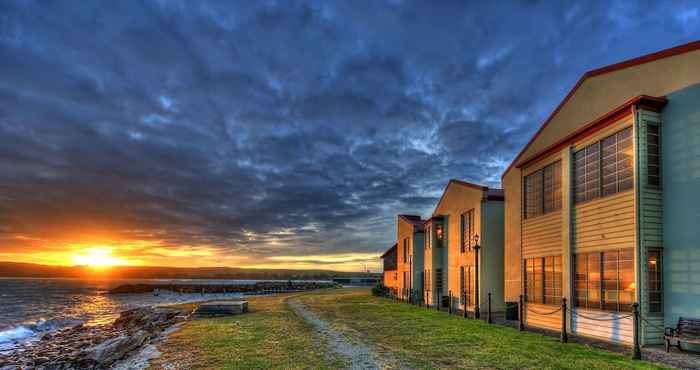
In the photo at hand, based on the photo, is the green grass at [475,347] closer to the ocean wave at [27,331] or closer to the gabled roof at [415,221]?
the gabled roof at [415,221]

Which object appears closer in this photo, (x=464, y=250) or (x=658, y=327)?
(x=658, y=327)

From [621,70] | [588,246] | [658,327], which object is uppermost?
[621,70]

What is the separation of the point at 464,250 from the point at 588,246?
11.8 m

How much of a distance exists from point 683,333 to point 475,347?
16.3 ft

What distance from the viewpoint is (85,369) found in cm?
1336

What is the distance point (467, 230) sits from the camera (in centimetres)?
2586

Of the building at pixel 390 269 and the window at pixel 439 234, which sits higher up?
the window at pixel 439 234

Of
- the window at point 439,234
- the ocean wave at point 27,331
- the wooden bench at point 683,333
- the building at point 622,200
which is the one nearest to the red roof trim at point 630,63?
the building at point 622,200

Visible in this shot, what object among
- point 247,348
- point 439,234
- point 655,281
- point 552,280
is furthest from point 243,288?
point 655,281

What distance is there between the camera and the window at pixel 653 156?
12.2m

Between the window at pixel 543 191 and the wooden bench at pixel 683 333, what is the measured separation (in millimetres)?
5937

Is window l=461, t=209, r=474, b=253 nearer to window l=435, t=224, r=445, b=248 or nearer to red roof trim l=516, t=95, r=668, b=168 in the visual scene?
window l=435, t=224, r=445, b=248

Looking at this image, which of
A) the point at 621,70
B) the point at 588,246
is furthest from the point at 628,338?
the point at 621,70

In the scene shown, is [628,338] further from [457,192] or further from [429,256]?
[429,256]
